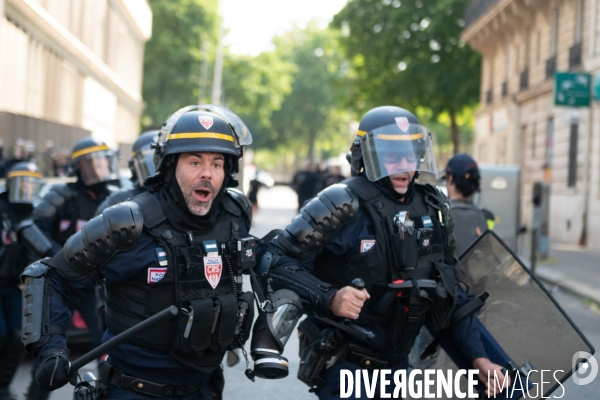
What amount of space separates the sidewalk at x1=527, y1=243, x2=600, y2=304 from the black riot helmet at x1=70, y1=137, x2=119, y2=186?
22.6 ft

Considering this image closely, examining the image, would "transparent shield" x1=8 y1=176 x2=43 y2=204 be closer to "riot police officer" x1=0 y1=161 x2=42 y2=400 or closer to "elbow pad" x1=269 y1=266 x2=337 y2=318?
"riot police officer" x1=0 y1=161 x2=42 y2=400

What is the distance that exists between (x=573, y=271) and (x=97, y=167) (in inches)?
401

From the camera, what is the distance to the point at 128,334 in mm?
3092

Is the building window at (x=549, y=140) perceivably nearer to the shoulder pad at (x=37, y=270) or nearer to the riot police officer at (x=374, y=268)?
the riot police officer at (x=374, y=268)

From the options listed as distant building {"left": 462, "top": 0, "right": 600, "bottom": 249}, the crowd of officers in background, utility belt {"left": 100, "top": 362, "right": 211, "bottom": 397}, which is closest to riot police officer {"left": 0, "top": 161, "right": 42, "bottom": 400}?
utility belt {"left": 100, "top": 362, "right": 211, "bottom": 397}

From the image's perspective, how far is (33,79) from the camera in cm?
2352

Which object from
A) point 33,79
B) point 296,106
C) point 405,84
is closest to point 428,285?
point 33,79

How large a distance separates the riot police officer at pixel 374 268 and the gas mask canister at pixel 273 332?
114 millimetres

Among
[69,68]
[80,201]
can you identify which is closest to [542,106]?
[69,68]

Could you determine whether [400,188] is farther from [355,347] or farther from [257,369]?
[257,369]

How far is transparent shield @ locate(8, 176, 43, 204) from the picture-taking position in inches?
253

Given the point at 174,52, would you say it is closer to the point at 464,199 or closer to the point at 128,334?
the point at 464,199

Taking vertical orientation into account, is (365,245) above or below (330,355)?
above

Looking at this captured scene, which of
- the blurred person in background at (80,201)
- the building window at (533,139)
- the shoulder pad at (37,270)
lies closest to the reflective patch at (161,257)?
the shoulder pad at (37,270)
